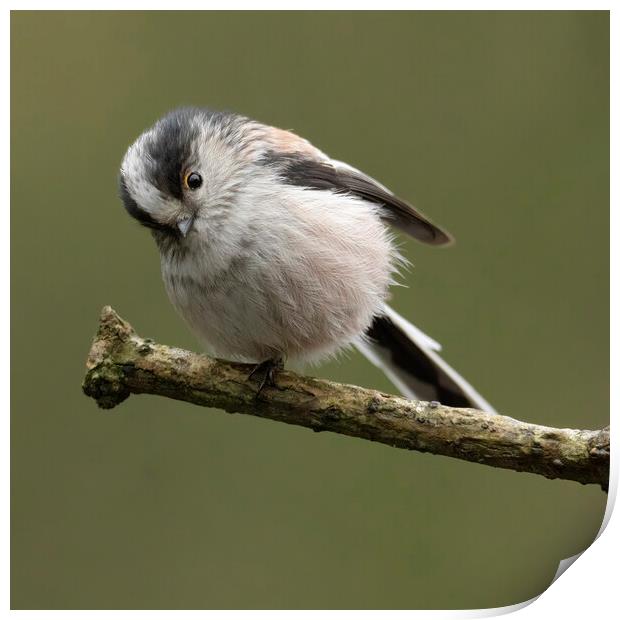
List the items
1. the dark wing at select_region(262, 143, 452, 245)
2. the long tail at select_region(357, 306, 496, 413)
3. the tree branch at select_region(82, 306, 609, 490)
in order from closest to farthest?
1. the tree branch at select_region(82, 306, 609, 490)
2. the dark wing at select_region(262, 143, 452, 245)
3. the long tail at select_region(357, 306, 496, 413)

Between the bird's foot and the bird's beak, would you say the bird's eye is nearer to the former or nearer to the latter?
the bird's beak

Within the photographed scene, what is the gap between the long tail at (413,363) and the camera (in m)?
2.39

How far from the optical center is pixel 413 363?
8.21ft

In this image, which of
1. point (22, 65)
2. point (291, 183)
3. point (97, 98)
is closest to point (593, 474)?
point (291, 183)

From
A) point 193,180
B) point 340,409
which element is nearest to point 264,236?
point 193,180

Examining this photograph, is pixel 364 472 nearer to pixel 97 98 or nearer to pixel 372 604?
pixel 372 604

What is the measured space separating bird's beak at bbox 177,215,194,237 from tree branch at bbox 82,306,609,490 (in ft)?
0.83

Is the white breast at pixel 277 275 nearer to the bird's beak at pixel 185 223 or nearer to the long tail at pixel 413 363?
the bird's beak at pixel 185 223

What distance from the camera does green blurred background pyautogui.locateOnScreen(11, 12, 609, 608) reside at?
202 centimetres

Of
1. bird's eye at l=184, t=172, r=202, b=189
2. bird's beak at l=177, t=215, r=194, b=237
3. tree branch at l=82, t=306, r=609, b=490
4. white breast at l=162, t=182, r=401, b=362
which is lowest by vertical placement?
tree branch at l=82, t=306, r=609, b=490

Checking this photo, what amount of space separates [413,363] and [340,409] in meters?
0.54

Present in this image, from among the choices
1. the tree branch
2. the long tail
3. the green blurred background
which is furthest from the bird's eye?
the long tail
